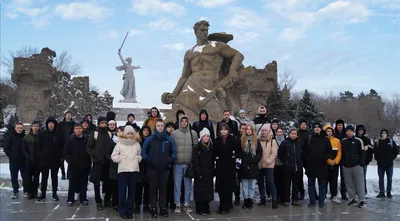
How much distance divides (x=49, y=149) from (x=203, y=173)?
10.3 feet

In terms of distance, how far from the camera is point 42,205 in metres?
6.41

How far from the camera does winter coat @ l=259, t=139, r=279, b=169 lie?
21.2ft

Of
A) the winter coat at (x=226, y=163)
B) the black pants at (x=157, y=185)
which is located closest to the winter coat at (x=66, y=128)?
the black pants at (x=157, y=185)

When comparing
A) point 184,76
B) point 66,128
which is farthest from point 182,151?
point 184,76

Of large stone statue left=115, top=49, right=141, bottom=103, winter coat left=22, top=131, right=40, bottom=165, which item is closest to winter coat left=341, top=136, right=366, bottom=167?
winter coat left=22, top=131, right=40, bottom=165

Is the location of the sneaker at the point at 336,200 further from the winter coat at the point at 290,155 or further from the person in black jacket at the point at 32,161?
the person in black jacket at the point at 32,161

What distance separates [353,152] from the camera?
22.4 ft

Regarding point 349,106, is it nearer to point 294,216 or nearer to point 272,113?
point 272,113

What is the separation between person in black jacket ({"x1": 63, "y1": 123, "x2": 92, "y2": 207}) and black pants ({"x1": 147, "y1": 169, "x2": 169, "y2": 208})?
4.72 feet

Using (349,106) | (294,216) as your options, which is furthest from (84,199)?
(349,106)

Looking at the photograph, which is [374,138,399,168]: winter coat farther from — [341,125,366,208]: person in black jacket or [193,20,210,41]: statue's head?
[193,20,210,41]: statue's head

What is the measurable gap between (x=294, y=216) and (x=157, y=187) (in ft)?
Result: 7.51

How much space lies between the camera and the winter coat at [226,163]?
5934mm

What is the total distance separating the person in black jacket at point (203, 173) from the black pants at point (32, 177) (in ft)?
11.1
